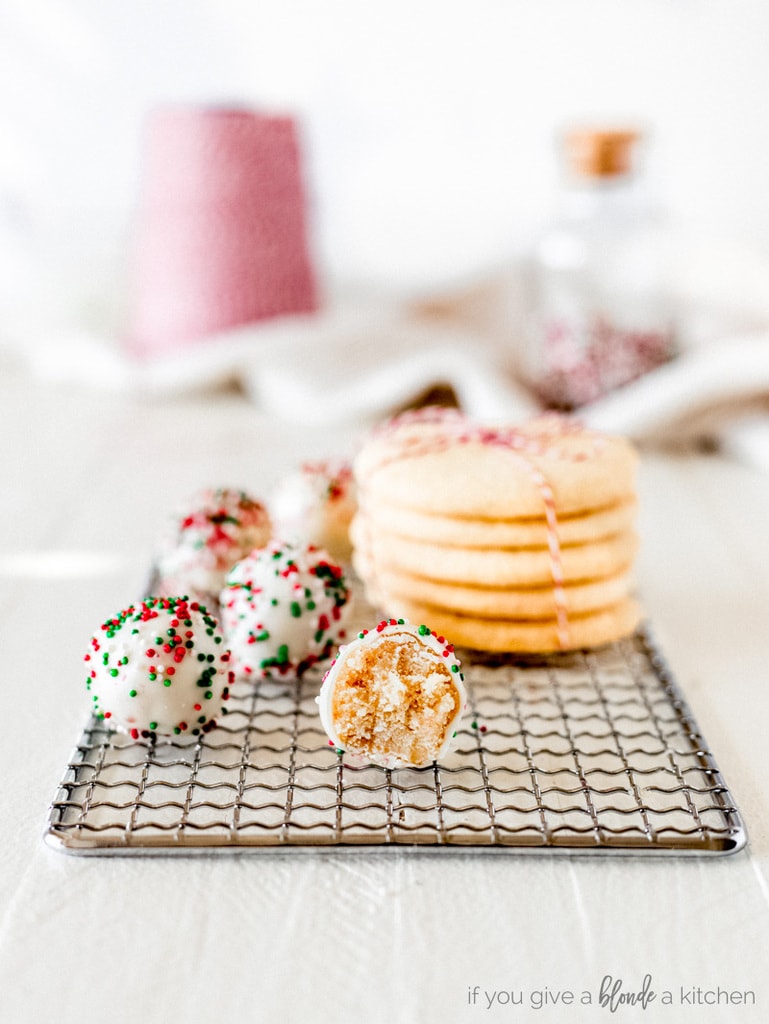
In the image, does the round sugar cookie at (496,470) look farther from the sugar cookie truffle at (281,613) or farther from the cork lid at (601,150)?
the cork lid at (601,150)

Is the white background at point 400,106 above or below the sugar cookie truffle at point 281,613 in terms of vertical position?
above

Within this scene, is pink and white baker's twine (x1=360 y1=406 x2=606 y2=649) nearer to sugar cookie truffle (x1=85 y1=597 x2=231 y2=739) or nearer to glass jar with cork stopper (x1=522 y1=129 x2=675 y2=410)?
sugar cookie truffle (x1=85 y1=597 x2=231 y2=739)

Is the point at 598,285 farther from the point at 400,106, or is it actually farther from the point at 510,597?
the point at 510,597

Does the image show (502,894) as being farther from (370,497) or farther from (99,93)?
(99,93)

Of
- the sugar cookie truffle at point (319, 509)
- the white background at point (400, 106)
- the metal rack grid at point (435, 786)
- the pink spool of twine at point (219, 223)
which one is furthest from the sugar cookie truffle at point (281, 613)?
the white background at point (400, 106)

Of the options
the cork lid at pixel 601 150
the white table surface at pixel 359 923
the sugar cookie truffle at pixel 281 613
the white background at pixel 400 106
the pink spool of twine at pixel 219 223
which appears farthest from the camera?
the white background at pixel 400 106

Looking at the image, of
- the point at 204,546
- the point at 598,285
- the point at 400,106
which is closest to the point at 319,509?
the point at 204,546
